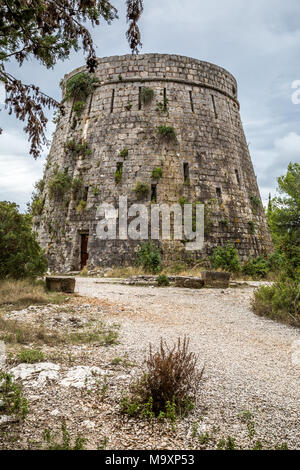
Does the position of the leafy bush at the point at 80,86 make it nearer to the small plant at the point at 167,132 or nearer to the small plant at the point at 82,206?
the small plant at the point at 167,132

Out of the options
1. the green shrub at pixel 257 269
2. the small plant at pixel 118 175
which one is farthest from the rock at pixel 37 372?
the small plant at pixel 118 175

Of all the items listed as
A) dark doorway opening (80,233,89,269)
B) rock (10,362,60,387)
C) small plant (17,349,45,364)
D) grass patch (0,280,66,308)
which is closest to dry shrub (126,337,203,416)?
rock (10,362,60,387)

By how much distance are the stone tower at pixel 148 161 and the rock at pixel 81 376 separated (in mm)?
10920

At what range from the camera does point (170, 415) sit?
2.63 metres

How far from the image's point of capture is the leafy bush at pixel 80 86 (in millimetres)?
17109

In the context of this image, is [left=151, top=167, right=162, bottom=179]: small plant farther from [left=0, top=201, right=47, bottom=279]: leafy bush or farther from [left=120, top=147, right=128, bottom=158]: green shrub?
[left=0, top=201, right=47, bottom=279]: leafy bush

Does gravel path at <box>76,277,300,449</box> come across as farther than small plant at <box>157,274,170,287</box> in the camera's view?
No

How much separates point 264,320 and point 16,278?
620 centimetres

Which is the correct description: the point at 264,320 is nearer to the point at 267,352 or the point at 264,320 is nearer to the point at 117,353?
the point at 267,352

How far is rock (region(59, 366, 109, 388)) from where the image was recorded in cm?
315

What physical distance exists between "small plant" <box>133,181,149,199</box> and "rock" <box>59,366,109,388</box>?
39.1 feet

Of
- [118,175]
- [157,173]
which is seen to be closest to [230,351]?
Answer: [157,173]

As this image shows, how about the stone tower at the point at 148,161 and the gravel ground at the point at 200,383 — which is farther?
the stone tower at the point at 148,161
